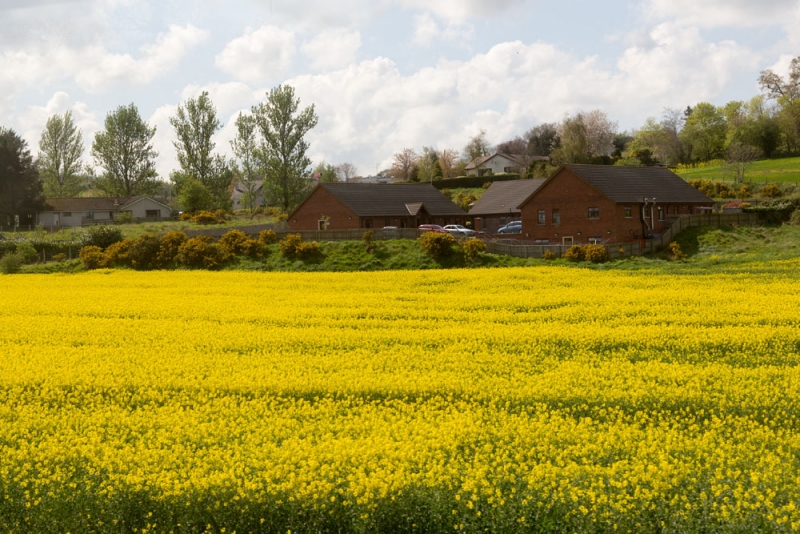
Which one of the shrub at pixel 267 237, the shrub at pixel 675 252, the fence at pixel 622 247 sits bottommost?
the shrub at pixel 675 252

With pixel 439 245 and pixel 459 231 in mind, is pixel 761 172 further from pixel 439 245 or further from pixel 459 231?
pixel 439 245

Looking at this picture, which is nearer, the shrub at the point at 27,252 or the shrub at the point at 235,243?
the shrub at the point at 235,243

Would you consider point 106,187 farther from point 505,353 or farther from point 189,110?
point 505,353

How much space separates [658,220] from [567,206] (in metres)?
7.62

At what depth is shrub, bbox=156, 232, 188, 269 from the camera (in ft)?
169

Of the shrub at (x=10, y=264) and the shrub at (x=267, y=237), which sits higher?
the shrub at (x=267, y=237)

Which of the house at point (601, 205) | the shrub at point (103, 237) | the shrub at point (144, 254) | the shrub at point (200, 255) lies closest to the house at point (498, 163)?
the house at point (601, 205)

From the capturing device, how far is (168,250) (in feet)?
170

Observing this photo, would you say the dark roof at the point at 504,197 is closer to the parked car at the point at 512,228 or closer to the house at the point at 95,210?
the parked car at the point at 512,228

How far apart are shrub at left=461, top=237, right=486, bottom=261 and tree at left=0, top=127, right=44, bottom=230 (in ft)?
211

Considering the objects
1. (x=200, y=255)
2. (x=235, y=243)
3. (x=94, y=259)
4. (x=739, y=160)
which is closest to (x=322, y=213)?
(x=235, y=243)

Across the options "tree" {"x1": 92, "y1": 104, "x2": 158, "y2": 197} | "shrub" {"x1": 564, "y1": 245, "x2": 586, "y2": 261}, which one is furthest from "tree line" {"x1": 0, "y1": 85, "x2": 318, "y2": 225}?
"shrub" {"x1": 564, "y1": 245, "x2": 586, "y2": 261}

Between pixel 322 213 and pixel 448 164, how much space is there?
261ft

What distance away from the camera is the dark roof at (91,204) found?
326 feet
